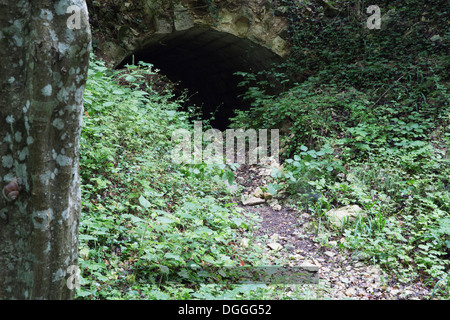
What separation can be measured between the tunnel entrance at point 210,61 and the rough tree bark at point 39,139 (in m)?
5.23

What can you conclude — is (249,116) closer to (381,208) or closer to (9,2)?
(381,208)

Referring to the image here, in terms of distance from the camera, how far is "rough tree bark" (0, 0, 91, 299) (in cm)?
155

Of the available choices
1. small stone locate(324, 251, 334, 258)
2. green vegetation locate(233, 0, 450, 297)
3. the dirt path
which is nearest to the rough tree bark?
the dirt path

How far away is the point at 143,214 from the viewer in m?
3.44

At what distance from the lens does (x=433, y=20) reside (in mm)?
7309

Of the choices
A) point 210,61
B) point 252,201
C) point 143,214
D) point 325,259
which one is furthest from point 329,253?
point 210,61

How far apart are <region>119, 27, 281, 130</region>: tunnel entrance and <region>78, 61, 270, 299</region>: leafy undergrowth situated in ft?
8.19

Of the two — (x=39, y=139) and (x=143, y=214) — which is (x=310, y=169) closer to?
(x=143, y=214)

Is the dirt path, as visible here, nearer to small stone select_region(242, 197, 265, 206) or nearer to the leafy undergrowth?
small stone select_region(242, 197, 265, 206)

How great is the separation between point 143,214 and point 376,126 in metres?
4.09

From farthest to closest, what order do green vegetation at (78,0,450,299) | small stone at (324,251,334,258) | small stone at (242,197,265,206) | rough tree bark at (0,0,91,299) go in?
1. small stone at (242,197,265,206)
2. small stone at (324,251,334,258)
3. green vegetation at (78,0,450,299)
4. rough tree bark at (0,0,91,299)

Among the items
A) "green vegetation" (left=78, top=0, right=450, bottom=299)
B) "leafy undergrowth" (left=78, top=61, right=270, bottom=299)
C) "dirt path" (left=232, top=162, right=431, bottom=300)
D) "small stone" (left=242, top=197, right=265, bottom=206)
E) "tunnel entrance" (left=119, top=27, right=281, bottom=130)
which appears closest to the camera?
"leafy undergrowth" (left=78, top=61, right=270, bottom=299)

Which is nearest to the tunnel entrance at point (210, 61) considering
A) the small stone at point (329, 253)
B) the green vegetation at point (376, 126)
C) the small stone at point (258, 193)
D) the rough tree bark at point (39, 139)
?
the green vegetation at point (376, 126)

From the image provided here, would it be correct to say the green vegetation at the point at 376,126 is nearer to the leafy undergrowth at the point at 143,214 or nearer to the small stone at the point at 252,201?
the small stone at the point at 252,201
